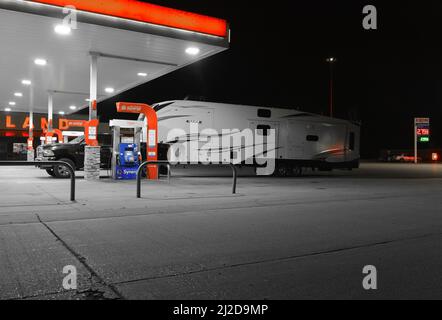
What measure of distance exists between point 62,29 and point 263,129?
34.7 feet

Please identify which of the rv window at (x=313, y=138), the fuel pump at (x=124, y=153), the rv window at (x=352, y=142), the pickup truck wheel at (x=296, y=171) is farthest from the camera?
the rv window at (x=352, y=142)

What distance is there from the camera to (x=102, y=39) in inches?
589

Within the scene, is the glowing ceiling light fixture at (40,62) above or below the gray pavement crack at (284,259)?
above

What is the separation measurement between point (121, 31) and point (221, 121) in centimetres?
720

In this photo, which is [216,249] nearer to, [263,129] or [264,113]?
[263,129]

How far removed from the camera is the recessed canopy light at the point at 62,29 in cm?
1328

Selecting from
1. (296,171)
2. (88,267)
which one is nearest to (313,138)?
(296,171)

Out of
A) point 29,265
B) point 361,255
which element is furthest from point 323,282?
point 29,265

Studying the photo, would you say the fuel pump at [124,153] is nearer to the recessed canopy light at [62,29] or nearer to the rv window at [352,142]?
the recessed canopy light at [62,29]

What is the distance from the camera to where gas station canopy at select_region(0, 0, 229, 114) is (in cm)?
1266

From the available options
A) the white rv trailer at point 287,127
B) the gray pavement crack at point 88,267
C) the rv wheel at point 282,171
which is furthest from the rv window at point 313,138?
the gray pavement crack at point 88,267
